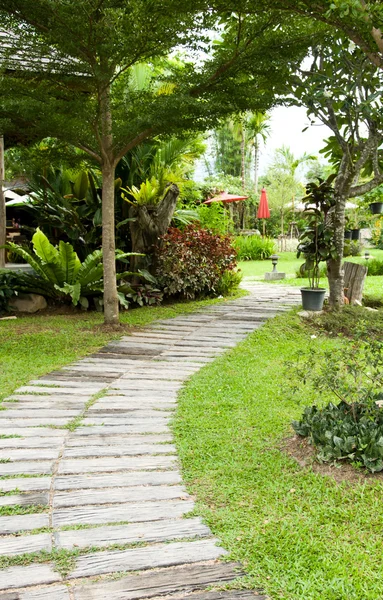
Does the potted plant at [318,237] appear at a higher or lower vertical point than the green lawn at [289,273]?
higher

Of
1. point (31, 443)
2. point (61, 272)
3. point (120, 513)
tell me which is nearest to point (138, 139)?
point (61, 272)

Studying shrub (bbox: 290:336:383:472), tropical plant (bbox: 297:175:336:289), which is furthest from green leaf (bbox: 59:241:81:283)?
shrub (bbox: 290:336:383:472)

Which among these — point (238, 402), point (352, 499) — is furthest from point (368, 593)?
point (238, 402)

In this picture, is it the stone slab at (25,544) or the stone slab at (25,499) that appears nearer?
the stone slab at (25,544)

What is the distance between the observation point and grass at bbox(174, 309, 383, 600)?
208 cm

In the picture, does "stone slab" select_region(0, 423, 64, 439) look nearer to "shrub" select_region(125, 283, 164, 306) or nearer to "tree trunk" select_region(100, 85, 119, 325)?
"tree trunk" select_region(100, 85, 119, 325)

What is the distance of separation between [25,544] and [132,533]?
0.43 m

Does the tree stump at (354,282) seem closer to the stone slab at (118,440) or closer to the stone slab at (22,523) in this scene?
the stone slab at (118,440)

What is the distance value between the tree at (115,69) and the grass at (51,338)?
530 mm

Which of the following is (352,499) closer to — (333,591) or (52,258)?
(333,591)

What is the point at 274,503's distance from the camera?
8.68ft

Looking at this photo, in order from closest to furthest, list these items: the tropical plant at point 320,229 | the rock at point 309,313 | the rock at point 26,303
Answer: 1. the rock at point 309,313
2. the tropical plant at point 320,229
3. the rock at point 26,303

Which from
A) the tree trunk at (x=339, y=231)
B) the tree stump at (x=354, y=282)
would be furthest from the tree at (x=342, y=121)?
the tree stump at (x=354, y=282)

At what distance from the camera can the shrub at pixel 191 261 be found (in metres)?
8.58
